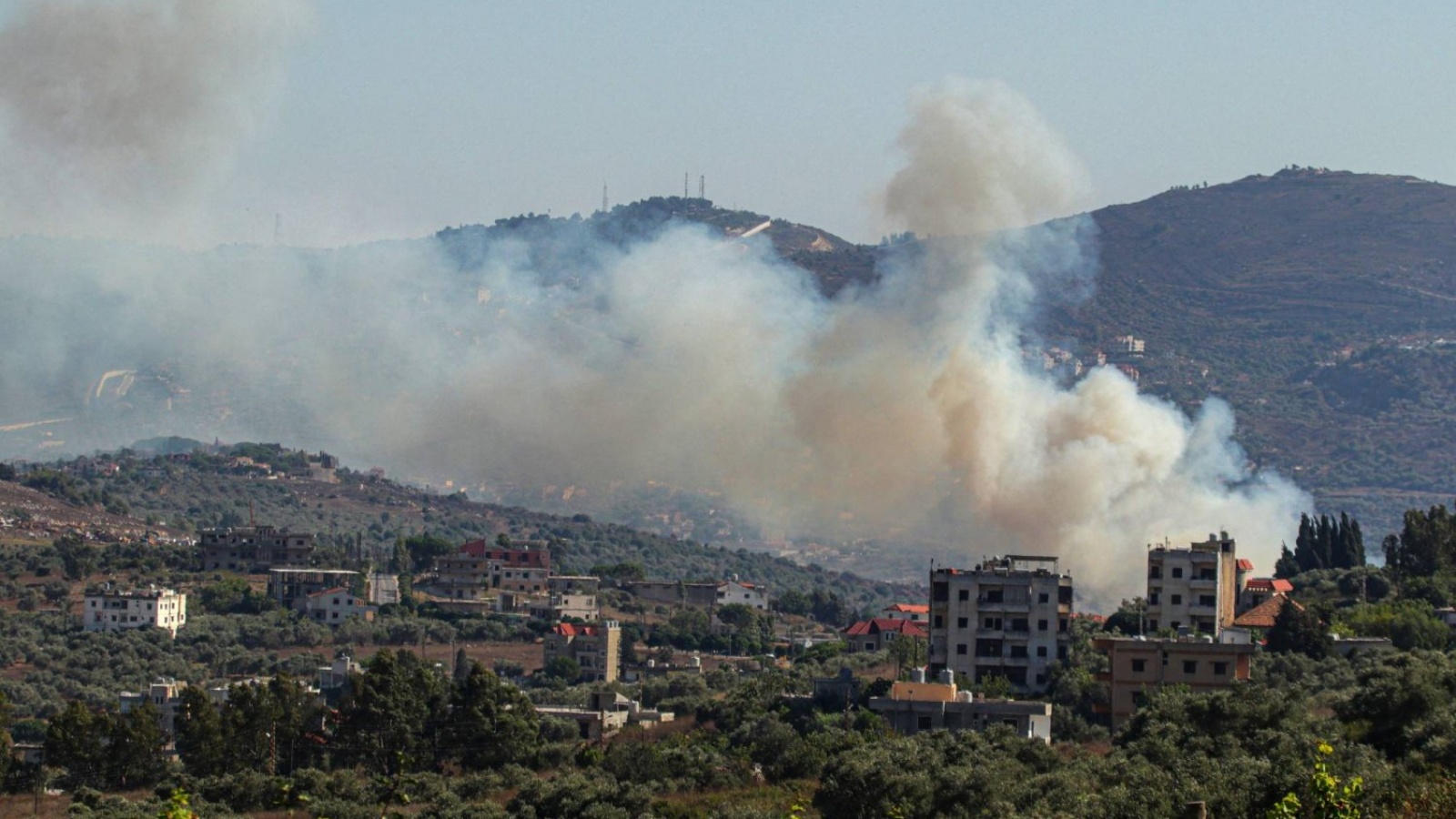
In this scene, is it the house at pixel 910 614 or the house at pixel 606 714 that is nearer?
the house at pixel 606 714

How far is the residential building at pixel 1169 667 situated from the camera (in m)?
61.7

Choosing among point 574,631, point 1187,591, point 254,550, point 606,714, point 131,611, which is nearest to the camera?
point 606,714

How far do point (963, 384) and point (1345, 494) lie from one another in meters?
93.9

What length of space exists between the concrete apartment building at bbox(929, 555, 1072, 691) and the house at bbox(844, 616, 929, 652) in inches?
769

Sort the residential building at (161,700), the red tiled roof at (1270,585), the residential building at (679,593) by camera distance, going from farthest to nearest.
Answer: the residential building at (679,593) < the red tiled roof at (1270,585) < the residential building at (161,700)

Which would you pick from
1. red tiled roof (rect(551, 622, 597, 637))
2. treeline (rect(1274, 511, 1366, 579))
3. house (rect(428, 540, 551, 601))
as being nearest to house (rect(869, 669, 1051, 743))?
treeline (rect(1274, 511, 1366, 579))

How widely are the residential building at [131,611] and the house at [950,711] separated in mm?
43712

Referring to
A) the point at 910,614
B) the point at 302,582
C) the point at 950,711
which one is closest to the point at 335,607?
the point at 302,582

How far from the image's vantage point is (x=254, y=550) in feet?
393

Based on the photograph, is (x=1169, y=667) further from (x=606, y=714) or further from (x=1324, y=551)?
(x=1324, y=551)

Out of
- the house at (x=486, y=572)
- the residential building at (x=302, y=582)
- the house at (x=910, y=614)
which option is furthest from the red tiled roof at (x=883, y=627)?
the residential building at (x=302, y=582)

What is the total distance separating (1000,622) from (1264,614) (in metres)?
8.75

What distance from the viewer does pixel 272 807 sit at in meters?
54.7

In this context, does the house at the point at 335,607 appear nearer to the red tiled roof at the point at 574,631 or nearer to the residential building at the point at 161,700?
the red tiled roof at the point at 574,631
